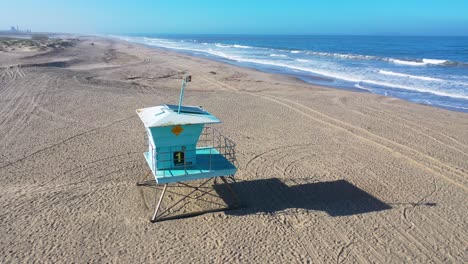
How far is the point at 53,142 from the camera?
1320 cm

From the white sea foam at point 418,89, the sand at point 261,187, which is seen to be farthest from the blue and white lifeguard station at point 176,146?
the white sea foam at point 418,89

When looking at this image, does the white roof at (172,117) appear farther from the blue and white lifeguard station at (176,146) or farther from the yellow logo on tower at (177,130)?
the yellow logo on tower at (177,130)

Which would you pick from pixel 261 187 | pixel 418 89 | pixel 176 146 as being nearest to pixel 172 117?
pixel 176 146

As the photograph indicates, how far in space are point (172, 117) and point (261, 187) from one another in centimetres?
330

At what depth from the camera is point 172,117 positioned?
27.0 feet

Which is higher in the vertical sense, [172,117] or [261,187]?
[172,117]

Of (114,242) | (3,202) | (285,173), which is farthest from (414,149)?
(3,202)

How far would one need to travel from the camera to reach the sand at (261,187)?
7.32 meters

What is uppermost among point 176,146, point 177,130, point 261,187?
point 177,130

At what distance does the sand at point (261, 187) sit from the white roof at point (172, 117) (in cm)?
214

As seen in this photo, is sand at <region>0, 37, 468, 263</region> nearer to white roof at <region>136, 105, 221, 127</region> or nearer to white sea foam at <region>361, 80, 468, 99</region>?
white roof at <region>136, 105, 221, 127</region>

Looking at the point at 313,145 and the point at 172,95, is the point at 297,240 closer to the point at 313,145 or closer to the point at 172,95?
the point at 313,145

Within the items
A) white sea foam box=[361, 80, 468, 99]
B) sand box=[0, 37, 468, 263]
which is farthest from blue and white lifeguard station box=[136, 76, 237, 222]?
white sea foam box=[361, 80, 468, 99]

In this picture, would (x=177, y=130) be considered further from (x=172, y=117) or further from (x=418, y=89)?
(x=418, y=89)
